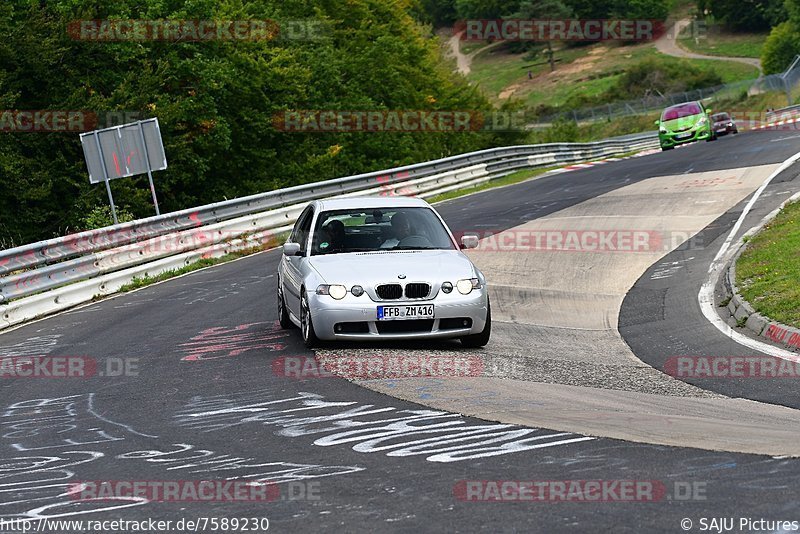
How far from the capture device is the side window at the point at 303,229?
12547mm

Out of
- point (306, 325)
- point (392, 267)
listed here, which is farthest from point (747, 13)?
point (306, 325)

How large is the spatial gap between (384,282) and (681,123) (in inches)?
1415

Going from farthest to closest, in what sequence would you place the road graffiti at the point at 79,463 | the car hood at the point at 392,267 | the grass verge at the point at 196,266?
the grass verge at the point at 196,266 < the car hood at the point at 392,267 < the road graffiti at the point at 79,463

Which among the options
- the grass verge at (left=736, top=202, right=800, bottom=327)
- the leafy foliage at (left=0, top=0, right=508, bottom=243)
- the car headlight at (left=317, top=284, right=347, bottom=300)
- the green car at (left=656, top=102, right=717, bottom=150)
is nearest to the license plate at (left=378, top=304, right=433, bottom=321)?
the car headlight at (left=317, top=284, right=347, bottom=300)

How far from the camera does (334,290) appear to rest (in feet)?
36.0

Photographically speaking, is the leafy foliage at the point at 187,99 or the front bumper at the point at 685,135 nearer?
the leafy foliage at the point at 187,99

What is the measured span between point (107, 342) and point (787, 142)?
26306 mm

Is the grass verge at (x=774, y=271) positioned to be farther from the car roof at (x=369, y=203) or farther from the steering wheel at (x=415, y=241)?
the car roof at (x=369, y=203)

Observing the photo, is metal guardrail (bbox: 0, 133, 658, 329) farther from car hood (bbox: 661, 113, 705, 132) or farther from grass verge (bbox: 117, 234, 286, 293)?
car hood (bbox: 661, 113, 705, 132)

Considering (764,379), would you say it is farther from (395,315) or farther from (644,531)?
(644,531)

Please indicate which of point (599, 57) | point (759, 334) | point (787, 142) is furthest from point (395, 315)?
point (599, 57)

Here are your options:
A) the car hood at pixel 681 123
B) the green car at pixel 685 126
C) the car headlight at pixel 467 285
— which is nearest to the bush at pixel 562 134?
the green car at pixel 685 126

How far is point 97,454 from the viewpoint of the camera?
753cm

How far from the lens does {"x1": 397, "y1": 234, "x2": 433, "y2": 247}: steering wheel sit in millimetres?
12039
